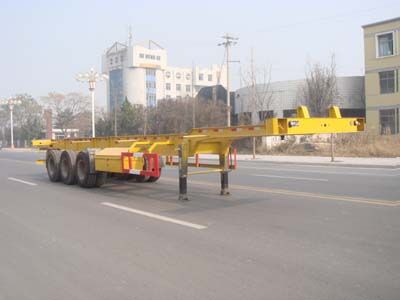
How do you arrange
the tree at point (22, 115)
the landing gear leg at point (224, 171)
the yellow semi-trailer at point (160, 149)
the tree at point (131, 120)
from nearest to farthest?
the yellow semi-trailer at point (160, 149)
the landing gear leg at point (224, 171)
the tree at point (131, 120)
the tree at point (22, 115)

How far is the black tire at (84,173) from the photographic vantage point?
13320 millimetres

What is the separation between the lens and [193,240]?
702cm

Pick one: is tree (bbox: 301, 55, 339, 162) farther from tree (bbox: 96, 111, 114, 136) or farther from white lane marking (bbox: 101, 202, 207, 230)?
white lane marking (bbox: 101, 202, 207, 230)

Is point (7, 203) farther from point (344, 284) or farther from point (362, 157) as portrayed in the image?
point (362, 157)

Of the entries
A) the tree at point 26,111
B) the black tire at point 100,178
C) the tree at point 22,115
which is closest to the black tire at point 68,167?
the black tire at point 100,178

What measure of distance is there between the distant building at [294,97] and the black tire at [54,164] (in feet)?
117

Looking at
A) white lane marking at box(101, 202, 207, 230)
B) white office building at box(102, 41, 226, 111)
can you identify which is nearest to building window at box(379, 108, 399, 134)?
white lane marking at box(101, 202, 207, 230)

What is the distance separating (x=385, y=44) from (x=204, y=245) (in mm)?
47053

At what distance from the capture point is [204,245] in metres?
6.71

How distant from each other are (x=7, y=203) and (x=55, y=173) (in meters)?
4.27

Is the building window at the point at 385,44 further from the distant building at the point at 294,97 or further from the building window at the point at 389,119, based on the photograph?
the building window at the point at 389,119

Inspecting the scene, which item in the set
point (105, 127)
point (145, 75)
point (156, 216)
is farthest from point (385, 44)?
point (145, 75)

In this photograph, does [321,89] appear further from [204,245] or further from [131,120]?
[204,245]

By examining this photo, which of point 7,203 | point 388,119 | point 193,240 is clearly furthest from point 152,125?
point 193,240
